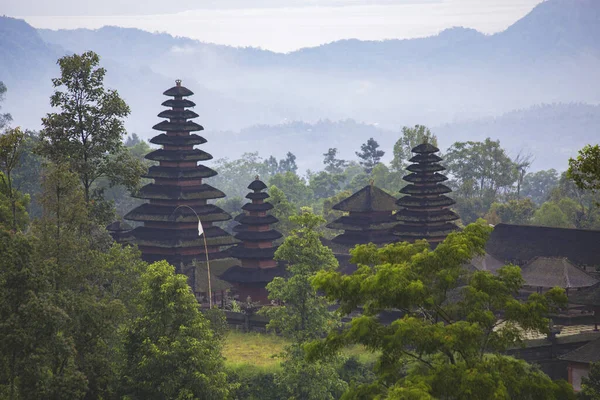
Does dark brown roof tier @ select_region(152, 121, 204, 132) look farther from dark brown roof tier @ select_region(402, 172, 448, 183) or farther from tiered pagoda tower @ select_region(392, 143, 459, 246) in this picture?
tiered pagoda tower @ select_region(392, 143, 459, 246)

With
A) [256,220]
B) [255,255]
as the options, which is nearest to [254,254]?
[255,255]

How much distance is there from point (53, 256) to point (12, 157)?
172 inches

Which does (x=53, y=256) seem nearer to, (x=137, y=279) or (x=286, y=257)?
(x=137, y=279)

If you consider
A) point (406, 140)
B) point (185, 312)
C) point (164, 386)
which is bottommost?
point (164, 386)

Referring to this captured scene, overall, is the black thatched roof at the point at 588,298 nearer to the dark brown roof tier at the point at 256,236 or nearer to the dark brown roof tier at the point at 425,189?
the dark brown roof tier at the point at 425,189

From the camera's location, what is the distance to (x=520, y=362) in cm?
2167

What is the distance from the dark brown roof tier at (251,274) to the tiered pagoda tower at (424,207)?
7918 mm

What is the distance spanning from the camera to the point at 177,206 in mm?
54531

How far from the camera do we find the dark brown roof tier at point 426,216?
178 feet

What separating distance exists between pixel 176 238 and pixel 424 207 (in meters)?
15.1

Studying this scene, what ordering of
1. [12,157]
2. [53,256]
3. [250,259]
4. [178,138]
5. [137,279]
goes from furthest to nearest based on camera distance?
1. [178,138]
2. [250,259]
3. [137,279]
4. [12,157]
5. [53,256]

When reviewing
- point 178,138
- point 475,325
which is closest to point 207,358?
point 475,325

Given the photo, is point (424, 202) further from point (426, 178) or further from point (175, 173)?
point (175, 173)

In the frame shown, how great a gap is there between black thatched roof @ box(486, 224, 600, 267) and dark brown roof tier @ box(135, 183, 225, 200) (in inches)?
736
